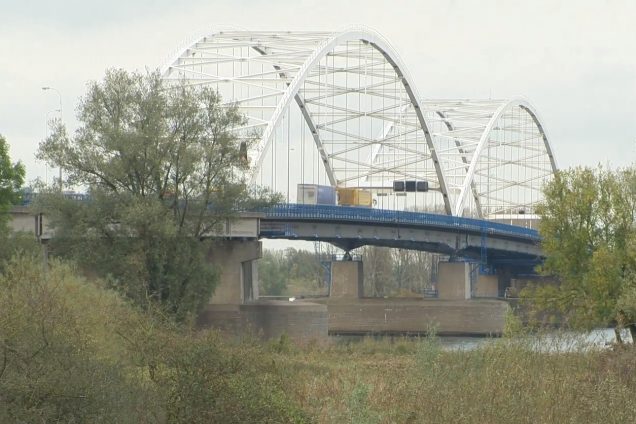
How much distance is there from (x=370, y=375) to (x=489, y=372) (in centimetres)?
1100

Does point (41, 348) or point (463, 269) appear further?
point (463, 269)

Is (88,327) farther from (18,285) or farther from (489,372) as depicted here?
(489,372)

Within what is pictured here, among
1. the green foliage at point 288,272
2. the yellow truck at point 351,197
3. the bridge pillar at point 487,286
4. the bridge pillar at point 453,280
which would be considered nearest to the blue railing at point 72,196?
the yellow truck at point 351,197

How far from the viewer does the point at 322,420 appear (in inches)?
1211

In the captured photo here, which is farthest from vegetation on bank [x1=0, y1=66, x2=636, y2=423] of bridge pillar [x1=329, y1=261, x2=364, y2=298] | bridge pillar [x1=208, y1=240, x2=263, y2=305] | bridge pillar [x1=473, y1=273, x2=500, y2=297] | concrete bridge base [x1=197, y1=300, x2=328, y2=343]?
bridge pillar [x1=473, y1=273, x2=500, y2=297]

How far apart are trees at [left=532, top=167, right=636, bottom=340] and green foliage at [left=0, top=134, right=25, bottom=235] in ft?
62.3

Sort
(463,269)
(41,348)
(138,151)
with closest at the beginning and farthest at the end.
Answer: (41,348)
(138,151)
(463,269)

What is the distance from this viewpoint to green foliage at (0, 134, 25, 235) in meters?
52.4

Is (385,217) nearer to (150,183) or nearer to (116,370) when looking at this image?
(150,183)

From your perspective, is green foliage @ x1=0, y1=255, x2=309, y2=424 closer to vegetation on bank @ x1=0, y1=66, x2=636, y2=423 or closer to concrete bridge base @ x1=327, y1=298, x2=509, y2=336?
vegetation on bank @ x1=0, y1=66, x2=636, y2=423

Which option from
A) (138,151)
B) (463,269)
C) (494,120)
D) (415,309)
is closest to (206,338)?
(138,151)

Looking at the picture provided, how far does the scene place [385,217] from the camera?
86125mm

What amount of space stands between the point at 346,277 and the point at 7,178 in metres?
48.2

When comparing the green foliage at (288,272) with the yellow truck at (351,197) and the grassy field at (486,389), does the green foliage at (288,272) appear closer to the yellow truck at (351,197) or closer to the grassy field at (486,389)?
the yellow truck at (351,197)
